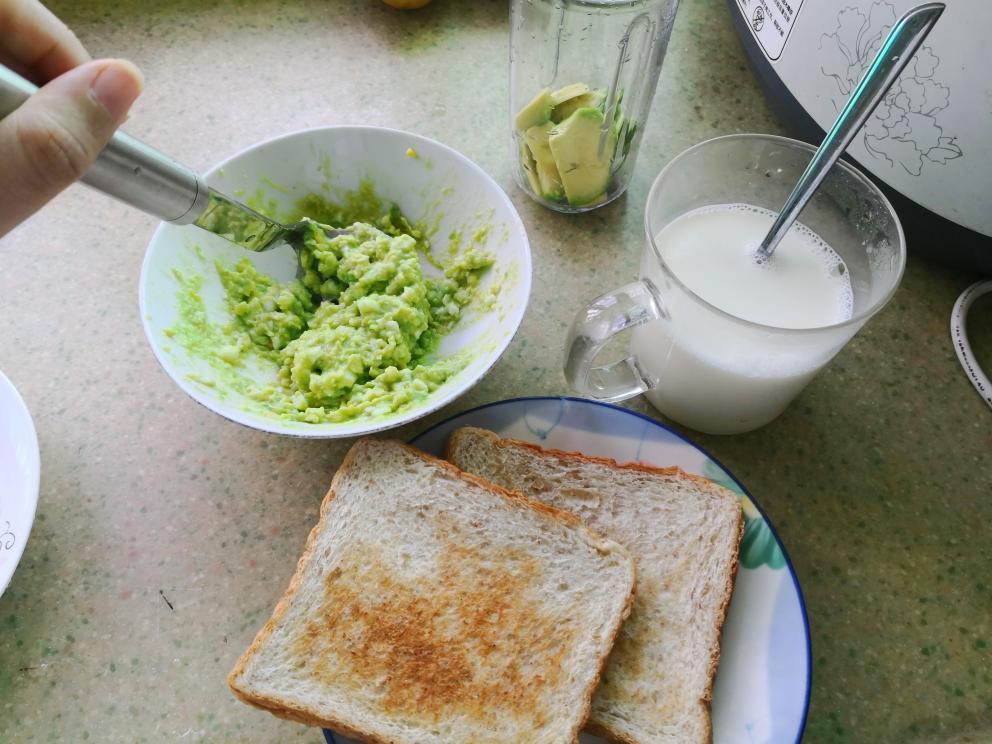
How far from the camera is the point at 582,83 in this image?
1.20 meters

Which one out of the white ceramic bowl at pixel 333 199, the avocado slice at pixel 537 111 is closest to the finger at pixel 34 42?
the white ceramic bowl at pixel 333 199

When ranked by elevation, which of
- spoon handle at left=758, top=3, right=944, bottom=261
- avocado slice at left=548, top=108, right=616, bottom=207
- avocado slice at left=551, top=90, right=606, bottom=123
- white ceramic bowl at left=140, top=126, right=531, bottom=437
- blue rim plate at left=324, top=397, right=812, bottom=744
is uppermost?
spoon handle at left=758, top=3, right=944, bottom=261

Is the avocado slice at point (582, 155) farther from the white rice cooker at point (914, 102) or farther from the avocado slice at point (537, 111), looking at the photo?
the white rice cooker at point (914, 102)

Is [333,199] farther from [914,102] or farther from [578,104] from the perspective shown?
[914,102]

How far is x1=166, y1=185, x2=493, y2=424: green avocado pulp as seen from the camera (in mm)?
1025

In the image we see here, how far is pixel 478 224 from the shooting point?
117 centimetres

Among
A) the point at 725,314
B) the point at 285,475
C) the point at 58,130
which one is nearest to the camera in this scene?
the point at 58,130

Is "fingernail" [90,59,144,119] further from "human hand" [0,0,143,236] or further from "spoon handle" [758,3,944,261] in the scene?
"spoon handle" [758,3,944,261]

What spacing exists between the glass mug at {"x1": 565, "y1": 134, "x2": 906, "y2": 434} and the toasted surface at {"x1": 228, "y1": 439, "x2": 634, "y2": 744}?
244 mm

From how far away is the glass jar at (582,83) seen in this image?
113cm

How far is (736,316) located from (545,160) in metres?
0.49

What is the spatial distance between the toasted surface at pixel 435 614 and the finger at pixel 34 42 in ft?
2.19

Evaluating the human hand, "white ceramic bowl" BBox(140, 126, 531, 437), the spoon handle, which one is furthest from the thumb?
the spoon handle

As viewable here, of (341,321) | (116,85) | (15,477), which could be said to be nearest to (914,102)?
(341,321)
